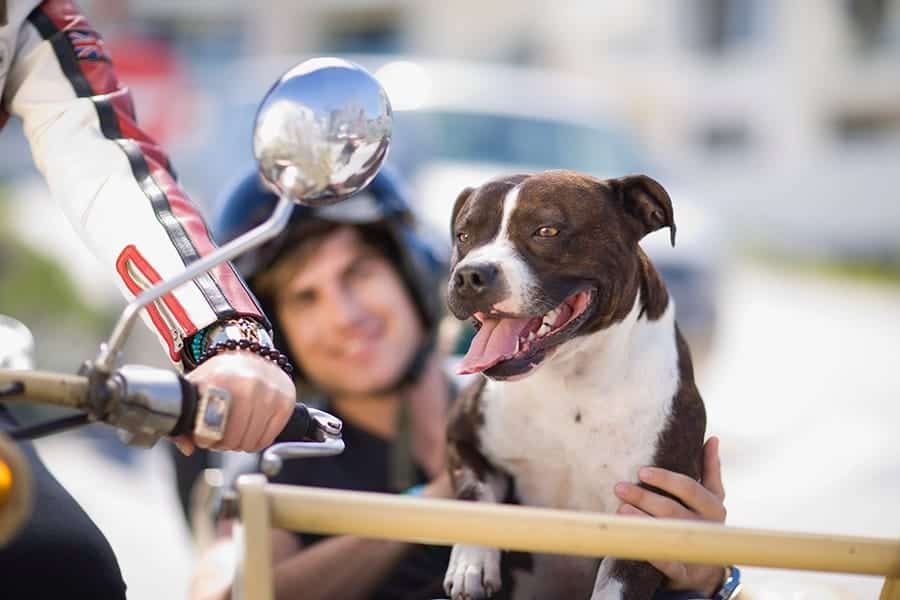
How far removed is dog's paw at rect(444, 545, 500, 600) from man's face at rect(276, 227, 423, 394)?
117 centimetres

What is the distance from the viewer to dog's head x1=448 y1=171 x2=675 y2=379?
190 cm

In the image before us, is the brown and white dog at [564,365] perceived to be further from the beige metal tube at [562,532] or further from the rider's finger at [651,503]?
the beige metal tube at [562,532]

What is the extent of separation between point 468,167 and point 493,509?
765 cm

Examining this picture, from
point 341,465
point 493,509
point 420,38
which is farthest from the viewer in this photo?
point 420,38

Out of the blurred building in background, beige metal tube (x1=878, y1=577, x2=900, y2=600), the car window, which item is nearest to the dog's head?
beige metal tube (x1=878, y1=577, x2=900, y2=600)

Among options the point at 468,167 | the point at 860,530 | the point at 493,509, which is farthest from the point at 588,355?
the point at 468,167

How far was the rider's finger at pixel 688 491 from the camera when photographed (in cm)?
197

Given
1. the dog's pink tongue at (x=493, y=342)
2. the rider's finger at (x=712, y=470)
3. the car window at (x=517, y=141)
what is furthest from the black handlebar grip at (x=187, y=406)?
the car window at (x=517, y=141)

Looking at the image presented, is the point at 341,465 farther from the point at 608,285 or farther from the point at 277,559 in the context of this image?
the point at 608,285

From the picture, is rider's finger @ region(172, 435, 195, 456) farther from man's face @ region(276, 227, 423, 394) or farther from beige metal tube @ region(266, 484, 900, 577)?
man's face @ region(276, 227, 423, 394)

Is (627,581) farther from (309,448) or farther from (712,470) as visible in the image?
(309,448)

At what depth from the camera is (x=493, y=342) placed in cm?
194

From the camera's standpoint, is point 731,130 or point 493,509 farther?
point 731,130

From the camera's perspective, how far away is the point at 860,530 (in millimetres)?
5191
